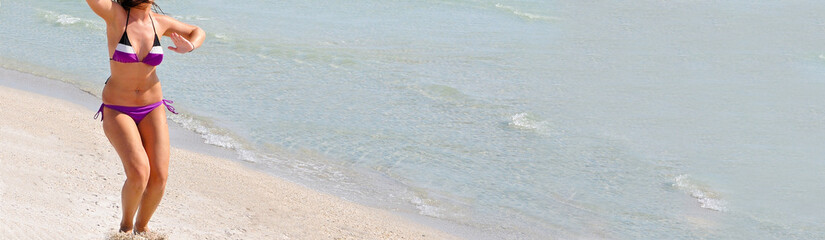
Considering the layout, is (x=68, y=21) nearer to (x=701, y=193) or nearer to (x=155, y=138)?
(x=701, y=193)

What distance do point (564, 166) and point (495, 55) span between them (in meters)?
5.83

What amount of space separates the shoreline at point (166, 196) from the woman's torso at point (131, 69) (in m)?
1.09

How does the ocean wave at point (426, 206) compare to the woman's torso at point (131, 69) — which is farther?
the ocean wave at point (426, 206)

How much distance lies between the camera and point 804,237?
854 centimetres

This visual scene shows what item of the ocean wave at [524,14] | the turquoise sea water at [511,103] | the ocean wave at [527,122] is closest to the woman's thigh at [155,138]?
the turquoise sea water at [511,103]

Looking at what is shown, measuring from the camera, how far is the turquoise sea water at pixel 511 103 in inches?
352

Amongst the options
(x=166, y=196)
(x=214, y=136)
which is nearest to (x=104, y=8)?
(x=166, y=196)

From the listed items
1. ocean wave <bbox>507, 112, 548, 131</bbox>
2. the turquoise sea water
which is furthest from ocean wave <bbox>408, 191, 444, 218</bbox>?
ocean wave <bbox>507, 112, 548, 131</bbox>

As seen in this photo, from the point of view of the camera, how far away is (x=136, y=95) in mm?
4605

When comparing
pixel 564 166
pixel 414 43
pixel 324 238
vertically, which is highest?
pixel 324 238

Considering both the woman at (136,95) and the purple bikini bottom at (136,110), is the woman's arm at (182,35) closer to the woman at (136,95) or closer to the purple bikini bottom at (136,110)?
the woman at (136,95)

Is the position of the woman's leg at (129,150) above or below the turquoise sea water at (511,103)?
above

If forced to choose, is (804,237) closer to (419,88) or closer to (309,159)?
(309,159)

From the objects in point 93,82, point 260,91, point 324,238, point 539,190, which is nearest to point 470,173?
point 539,190
